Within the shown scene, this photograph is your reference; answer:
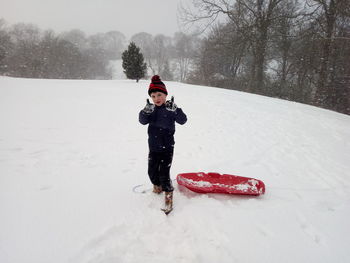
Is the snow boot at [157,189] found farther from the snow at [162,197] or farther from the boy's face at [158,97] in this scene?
the boy's face at [158,97]

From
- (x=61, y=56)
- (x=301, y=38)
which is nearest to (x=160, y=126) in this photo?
(x=301, y=38)

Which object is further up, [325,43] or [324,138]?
[325,43]

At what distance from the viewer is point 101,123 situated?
6.60m

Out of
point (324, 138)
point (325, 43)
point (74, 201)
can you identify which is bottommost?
point (74, 201)

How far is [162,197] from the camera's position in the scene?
2.80m

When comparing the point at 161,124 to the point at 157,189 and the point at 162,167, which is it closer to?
the point at 162,167

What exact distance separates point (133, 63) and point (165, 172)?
55.5ft

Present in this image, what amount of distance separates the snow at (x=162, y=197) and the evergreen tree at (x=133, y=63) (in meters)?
12.7

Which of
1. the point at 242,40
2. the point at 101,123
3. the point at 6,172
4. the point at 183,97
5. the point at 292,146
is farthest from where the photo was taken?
the point at 242,40

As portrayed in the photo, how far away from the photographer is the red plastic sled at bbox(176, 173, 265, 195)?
2863 mm

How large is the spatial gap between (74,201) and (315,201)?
3.26 metres

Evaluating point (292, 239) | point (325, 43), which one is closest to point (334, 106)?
point (325, 43)

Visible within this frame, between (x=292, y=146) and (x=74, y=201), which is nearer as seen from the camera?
(x=74, y=201)

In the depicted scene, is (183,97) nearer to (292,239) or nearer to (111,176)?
(111,176)
